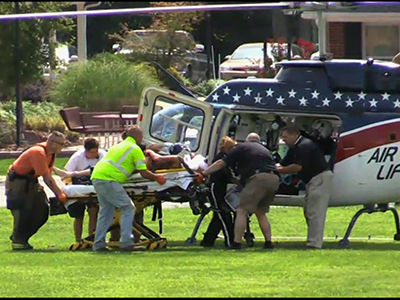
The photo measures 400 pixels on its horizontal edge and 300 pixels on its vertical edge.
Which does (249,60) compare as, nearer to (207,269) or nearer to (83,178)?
(83,178)

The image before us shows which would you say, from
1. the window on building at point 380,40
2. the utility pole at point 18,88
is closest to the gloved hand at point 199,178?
the utility pole at point 18,88

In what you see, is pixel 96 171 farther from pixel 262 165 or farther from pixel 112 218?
pixel 262 165

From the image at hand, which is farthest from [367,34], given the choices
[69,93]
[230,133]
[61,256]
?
[61,256]

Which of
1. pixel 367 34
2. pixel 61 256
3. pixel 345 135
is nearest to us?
pixel 61 256

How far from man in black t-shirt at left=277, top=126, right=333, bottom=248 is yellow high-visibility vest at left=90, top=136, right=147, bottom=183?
1.77 meters

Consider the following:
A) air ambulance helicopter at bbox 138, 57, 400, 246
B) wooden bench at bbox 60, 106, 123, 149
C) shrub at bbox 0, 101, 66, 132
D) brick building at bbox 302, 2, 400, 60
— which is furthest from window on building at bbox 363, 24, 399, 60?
air ambulance helicopter at bbox 138, 57, 400, 246

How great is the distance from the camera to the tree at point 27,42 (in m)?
30.4

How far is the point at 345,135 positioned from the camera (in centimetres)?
1634

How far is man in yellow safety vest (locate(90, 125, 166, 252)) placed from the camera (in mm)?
15367

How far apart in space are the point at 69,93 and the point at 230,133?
56.6 ft

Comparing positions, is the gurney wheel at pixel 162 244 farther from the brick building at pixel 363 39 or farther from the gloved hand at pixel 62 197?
the brick building at pixel 363 39

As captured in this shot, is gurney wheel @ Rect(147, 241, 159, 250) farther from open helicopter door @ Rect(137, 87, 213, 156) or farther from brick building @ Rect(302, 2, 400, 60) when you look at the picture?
brick building @ Rect(302, 2, 400, 60)

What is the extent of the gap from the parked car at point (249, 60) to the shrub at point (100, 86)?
3515 millimetres

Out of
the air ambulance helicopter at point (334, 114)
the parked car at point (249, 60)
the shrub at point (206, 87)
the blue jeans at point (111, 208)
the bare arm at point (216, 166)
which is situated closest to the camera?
the blue jeans at point (111, 208)
